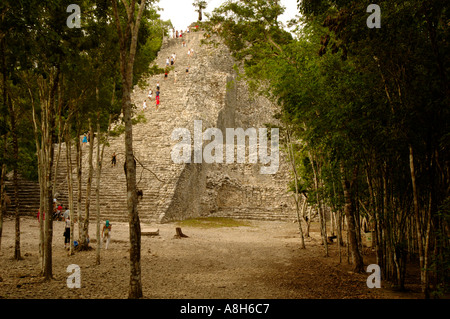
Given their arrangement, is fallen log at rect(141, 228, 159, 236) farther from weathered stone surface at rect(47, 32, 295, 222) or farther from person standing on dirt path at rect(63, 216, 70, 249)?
person standing on dirt path at rect(63, 216, 70, 249)

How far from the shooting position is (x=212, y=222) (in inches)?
894

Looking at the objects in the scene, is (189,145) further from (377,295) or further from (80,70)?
(377,295)

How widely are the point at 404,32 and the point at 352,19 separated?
95cm

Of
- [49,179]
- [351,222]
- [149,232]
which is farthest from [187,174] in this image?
[49,179]

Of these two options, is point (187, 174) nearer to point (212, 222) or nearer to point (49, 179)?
point (212, 222)

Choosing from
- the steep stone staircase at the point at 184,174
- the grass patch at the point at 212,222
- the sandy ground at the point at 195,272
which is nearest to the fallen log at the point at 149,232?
the sandy ground at the point at 195,272

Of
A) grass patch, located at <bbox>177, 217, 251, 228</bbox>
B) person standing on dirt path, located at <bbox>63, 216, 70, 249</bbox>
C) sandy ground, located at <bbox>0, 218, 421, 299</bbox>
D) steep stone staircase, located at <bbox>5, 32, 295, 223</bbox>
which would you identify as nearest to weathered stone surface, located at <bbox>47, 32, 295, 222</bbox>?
steep stone staircase, located at <bbox>5, 32, 295, 223</bbox>

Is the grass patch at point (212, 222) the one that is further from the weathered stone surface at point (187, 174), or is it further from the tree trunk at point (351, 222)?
the tree trunk at point (351, 222)

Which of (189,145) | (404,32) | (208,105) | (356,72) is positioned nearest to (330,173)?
(356,72)

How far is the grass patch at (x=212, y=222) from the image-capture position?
20.9 meters

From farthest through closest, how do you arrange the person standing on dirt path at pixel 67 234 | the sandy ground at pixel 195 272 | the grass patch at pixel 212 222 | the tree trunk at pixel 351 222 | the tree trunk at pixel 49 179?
1. the grass patch at pixel 212 222
2. the person standing on dirt path at pixel 67 234
3. the tree trunk at pixel 351 222
4. the tree trunk at pixel 49 179
5. the sandy ground at pixel 195 272

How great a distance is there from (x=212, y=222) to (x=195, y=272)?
1359 cm

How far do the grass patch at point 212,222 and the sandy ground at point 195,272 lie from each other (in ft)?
19.5

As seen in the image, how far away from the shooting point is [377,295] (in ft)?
23.1
